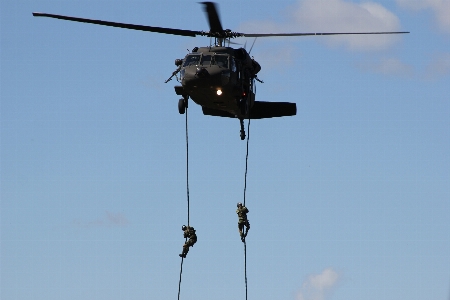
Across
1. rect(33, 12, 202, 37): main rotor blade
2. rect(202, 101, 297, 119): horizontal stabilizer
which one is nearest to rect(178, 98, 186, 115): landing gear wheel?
rect(33, 12, 202, 37): main rotor blade

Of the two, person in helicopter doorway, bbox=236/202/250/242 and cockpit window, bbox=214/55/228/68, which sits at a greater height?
cockpit window, bbox=214/55/228/68

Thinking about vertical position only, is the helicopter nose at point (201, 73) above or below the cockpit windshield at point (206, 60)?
below

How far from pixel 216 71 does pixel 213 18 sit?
9.18ft

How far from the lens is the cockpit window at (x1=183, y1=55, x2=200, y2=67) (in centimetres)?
3947

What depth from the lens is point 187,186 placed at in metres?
36.6

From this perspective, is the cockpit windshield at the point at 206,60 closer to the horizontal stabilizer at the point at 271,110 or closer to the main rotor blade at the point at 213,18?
the main rotor blade at the point at 213,18

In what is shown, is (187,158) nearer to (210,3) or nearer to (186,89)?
(186,89)

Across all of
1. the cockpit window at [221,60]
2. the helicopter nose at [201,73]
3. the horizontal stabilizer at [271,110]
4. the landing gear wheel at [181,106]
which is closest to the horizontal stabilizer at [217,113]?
the horizontal stabilizer at [271,110]

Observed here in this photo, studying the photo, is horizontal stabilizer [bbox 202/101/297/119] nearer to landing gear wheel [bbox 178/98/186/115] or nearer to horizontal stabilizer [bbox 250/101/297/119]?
horizontal stabilizer [bbox 250/101/297/119]

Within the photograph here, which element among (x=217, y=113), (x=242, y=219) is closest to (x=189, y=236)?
(x=242, y=219)

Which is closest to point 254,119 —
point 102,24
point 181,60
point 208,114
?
point 208,114

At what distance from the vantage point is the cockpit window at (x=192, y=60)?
39.5 metres

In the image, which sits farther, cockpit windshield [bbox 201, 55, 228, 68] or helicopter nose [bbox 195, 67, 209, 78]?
cockpit windshield [bbox 201, 55, 228, 68]

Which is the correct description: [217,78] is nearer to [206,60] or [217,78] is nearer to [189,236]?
[206,60]
